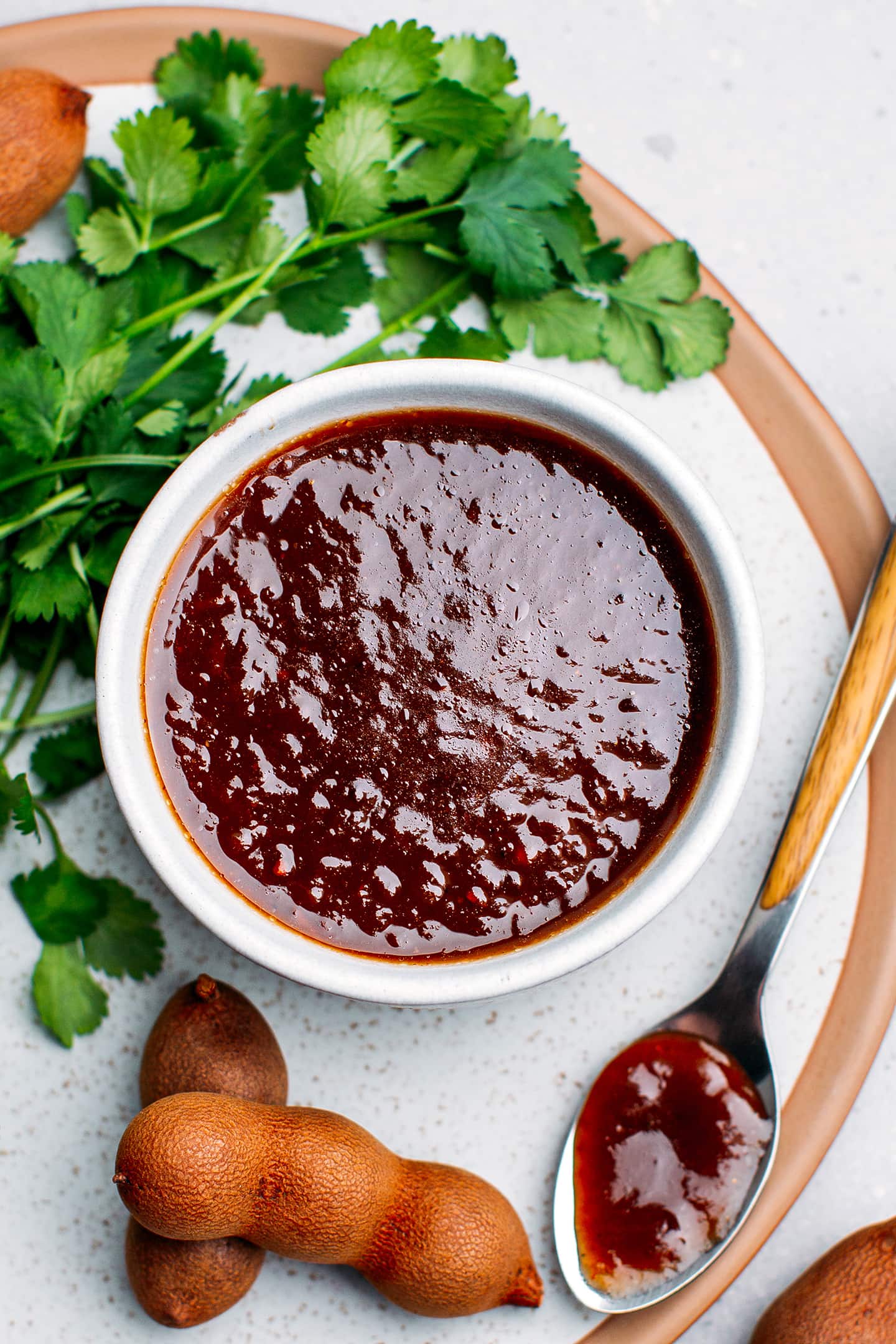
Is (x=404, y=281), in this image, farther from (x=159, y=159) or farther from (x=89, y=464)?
(x=89, y=464)

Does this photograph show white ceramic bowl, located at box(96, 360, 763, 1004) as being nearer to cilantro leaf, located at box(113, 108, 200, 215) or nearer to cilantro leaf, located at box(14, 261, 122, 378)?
cilantro leaf, located at box(14, 261, 122, 378)

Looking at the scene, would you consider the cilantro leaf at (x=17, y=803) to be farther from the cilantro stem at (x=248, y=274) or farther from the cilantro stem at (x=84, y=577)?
the cilantro stem at (x=248, y=274)

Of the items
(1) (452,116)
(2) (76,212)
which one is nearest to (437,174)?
(1) (452,116)

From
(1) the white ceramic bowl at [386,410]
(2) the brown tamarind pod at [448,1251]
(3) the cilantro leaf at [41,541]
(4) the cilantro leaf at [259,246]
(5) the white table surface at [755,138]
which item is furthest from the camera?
(5) the white table surface at [755,138]

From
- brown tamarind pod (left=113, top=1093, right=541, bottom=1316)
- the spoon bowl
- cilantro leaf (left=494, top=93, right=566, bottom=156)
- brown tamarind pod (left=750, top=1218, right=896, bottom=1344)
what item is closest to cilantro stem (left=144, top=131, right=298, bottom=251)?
cilantro leaf (left=494, top=93, right=566, bottom=156)

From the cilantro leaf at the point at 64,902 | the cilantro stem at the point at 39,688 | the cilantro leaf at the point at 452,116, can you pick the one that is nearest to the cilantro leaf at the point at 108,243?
the cilantro leaf at the point at 452,116
